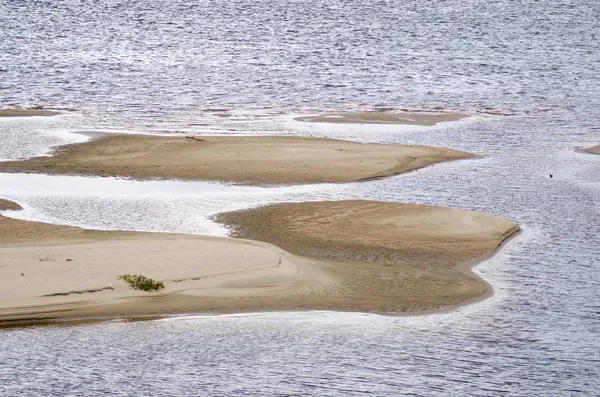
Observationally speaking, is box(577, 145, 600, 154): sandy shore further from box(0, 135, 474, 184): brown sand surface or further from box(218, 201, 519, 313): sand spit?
box(218, 201, 519, 313): sand spit

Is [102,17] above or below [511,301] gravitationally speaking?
above

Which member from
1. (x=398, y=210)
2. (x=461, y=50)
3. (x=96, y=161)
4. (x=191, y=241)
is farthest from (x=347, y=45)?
(x=191, y=241)

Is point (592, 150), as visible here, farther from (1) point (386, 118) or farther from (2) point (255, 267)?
(2) point (255, 267)

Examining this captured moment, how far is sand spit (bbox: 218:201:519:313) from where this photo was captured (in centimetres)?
1980

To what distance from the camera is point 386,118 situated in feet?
132

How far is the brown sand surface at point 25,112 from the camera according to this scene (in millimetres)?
39188

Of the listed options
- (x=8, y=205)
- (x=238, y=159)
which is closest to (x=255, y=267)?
(x=8, y=205)

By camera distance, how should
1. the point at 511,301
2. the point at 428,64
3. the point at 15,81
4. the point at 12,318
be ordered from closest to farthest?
1. the point at 12,318
2. the point at 511,301
3. the point at 15,81
4. the point at 428,64

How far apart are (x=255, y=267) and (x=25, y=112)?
2212cm

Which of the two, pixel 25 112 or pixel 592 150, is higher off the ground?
pixel 25 112

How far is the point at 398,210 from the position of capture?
25609 mm

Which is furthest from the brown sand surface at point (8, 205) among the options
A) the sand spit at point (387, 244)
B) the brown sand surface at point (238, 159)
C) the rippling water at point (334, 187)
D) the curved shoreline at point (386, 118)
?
the curved shoreline at point (386, 118)

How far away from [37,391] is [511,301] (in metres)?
8.47

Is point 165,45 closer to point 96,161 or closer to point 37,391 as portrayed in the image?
point 96,161
